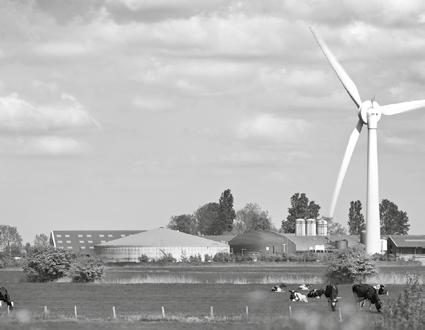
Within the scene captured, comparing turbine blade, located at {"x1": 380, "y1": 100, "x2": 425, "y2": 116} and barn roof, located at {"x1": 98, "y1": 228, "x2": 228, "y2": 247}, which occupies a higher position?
turbine blade, located at {"x1": 380, "y1": 100, "x2": 425, "y2": 116}

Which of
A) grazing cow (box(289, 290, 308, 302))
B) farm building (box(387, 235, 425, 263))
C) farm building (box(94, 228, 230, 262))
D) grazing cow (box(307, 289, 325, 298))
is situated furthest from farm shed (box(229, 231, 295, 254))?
grazing cow (box(289, 290, 308, 302))

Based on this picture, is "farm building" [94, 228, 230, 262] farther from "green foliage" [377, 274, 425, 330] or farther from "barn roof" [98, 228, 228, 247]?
"green foliage" [377, 274, 425, 330]

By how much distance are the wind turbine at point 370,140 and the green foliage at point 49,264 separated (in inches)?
1154

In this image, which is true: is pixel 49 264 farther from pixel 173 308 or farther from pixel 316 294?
pixel 173 308

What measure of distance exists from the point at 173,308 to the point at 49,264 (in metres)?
37.9

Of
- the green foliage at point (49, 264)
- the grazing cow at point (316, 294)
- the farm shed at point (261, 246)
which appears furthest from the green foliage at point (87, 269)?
the farm shed at point (261, 246)

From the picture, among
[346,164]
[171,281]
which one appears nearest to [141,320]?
[171,281]

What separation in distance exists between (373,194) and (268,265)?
27.4 meters

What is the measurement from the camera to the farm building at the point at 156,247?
559 feet

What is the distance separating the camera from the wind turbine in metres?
111

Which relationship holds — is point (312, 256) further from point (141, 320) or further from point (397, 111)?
point (141, 320)

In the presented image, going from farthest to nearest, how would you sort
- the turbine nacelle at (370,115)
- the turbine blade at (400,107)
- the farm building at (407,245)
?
the farm building at (407,245) < the turbine nacelle at (370,115) < the turbine blade at (400,107)

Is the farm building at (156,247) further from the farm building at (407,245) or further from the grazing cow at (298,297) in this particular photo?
the grazing cow at (298,297)

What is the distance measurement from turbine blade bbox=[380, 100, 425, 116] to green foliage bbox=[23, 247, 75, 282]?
37.6 m
